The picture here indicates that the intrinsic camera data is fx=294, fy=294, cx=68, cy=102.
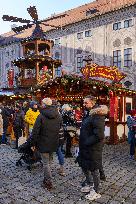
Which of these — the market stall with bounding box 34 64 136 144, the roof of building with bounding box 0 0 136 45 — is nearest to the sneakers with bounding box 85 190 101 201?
the market stall with bounding box 34 64 136 144

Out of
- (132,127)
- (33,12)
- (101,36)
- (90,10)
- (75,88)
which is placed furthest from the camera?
(90,10)

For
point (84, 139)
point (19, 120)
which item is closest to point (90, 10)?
point (19, 120)

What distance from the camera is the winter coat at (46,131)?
5.89 meters

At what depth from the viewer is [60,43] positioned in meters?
33.6

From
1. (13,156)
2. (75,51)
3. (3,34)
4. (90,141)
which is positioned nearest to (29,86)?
(13,156)

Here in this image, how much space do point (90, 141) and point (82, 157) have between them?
44 cm

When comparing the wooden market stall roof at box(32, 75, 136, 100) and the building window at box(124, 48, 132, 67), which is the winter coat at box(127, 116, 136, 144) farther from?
the building window at box(124, 48, 132, 67)

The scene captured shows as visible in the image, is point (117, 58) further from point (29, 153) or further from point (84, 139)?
point (84, 139)

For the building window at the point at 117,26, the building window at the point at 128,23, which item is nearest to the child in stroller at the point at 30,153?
the building window at the point at 128,23

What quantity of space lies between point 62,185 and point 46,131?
130cm

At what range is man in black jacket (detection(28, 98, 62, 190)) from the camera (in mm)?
5895

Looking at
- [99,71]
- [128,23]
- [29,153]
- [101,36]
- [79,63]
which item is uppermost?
[128,23]

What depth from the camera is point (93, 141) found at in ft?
17.0

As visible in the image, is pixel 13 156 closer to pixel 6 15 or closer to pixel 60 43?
pixel 6 15
